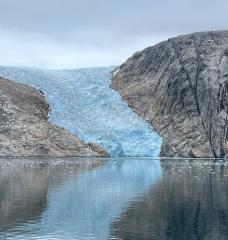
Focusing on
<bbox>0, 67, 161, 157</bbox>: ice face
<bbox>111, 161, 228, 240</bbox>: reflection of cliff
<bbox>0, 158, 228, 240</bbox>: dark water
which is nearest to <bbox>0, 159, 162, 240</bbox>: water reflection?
<bbox>0, 158, 228, 240</bbox>: dark water

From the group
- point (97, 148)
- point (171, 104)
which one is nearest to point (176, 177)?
point (97, 148)

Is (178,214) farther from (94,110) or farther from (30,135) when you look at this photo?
(94,110)

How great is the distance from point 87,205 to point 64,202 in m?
1.00

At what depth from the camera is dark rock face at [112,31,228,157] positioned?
7206cm

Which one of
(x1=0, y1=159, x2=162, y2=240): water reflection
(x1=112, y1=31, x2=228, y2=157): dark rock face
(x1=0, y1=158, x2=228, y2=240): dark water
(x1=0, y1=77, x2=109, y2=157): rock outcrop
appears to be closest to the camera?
(x1=0, y1=158, x2=228, y2=240): dark water

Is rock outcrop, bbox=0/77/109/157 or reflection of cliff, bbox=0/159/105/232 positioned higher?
rock outcrop, bbox=0/77/109/157

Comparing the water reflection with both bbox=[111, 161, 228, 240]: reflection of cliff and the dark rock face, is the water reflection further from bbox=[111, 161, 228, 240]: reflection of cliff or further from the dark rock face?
the dark rock face

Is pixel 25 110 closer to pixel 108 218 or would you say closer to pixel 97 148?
pixel 97 148

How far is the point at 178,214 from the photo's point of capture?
Result: 21.3 meters

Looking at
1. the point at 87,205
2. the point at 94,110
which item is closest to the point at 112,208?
the point at 87,205

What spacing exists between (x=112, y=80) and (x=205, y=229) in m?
69.4

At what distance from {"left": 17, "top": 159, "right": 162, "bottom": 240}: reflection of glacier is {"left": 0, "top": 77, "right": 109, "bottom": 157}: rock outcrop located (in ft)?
93.4

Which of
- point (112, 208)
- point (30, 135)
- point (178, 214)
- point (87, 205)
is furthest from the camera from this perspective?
point (30, 135)

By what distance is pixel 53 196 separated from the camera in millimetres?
25844
